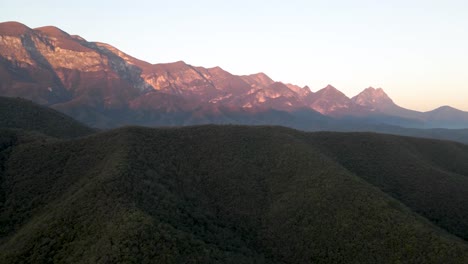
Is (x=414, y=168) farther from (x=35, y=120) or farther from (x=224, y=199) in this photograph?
(x=35, y=120)

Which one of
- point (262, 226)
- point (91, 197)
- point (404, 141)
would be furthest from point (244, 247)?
point (404, 141)

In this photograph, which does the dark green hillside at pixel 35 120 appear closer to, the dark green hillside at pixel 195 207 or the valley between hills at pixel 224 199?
the valley between hills at pixel 224 199

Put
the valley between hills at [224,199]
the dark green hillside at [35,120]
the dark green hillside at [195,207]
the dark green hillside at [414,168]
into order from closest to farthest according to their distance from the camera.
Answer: the dark green hillside at [195,207]
the valley between hills at [224,199]
the dark green hillside at [414,168]
the dark green hillside at [35,120]

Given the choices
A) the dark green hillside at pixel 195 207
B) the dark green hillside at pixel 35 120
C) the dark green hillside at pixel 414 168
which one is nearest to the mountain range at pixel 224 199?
the dark green hillside at pixel 195 207

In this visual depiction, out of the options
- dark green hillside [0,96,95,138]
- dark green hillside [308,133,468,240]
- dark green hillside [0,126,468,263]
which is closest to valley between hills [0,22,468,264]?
dark green hillside [0,126,468,263]

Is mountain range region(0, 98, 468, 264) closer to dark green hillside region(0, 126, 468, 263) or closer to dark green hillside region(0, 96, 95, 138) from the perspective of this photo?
dark green hillside region(0, 126, 468, 263)

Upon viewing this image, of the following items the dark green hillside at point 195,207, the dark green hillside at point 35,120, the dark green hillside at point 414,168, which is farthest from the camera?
the dark green hillside at point 35,120
